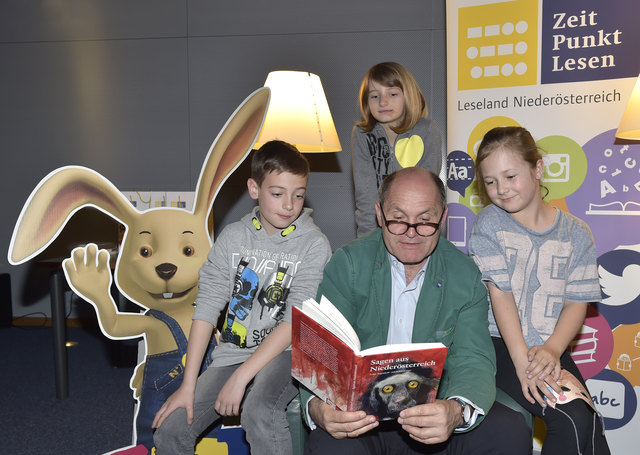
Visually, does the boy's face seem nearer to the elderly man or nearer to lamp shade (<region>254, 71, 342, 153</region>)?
the elderly man

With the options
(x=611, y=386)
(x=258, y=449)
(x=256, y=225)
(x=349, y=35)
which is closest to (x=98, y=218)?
(x=349, y=35)

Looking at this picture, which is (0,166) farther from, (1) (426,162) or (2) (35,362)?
(1) (426,162)

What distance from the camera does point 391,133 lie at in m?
2.35

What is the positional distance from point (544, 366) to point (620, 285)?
1.02 meters

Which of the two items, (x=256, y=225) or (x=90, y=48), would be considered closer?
(x=256, y=225)

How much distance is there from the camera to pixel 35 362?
356 centimetres

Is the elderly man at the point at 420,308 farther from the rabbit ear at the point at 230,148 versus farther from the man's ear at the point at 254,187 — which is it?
the rabbit ear at the point at 230,148

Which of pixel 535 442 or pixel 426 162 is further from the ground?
pixel 426 162

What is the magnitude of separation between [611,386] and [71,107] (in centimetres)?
428

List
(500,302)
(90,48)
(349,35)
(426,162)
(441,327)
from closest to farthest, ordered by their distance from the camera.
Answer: (441,327) → (500,302) → (426,162) → (349,35) → (90,48)

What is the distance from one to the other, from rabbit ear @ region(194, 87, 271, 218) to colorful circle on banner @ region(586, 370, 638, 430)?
6.31 feet

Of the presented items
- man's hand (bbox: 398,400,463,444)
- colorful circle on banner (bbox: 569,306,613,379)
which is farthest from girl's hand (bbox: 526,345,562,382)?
colorful circle on banner (bbox: 569,306,613,379)

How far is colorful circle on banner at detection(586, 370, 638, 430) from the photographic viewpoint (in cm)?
237

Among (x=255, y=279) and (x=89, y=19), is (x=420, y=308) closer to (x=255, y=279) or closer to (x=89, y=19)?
(x=255, y=279)
